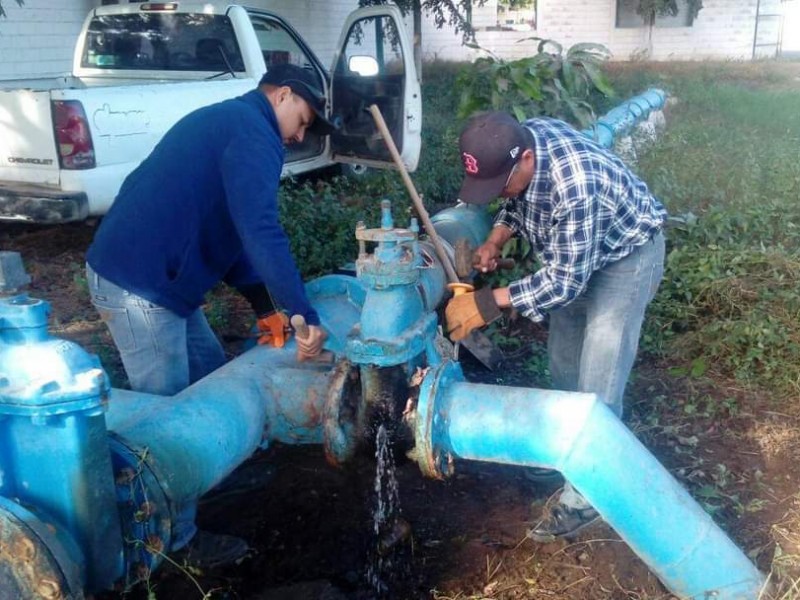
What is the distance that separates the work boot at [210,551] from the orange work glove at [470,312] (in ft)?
3.57

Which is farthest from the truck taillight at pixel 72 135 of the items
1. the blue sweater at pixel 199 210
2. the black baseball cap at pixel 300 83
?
the black baseball cap at pixel 300 83

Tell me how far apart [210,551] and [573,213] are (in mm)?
1708

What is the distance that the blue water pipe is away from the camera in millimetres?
1940

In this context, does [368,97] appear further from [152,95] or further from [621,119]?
[152,95]

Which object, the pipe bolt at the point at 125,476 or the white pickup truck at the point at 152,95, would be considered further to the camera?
the white pickup truck at the point at 152,95

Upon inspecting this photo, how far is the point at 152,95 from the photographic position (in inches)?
212

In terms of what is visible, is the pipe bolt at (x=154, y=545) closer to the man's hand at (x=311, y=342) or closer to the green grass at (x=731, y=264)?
the man's hand at (x=311, y=342)

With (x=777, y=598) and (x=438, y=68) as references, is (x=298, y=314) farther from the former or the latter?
(x=438, y=68)

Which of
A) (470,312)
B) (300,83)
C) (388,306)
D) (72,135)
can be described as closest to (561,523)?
(470,312)

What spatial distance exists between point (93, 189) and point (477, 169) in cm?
325

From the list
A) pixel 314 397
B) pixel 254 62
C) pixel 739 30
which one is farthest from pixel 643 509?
pixel 739 30

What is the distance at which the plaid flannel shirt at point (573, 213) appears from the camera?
9.29 ft

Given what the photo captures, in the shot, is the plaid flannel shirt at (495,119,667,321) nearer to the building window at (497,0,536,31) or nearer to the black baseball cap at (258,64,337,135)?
the black baseball cap at (258,64,337,135)

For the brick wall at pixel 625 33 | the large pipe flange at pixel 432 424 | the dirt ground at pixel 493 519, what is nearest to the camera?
the large pipe flange at pixel 432 424
